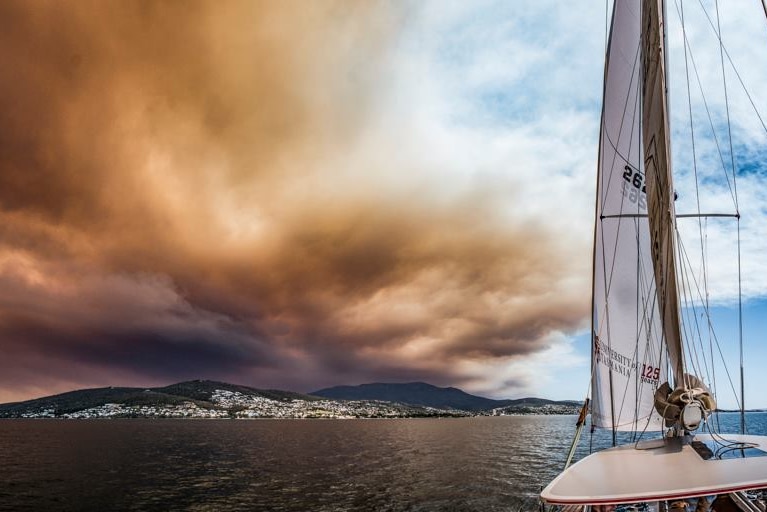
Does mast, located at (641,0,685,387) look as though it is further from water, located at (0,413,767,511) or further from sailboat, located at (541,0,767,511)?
water, located at (0,413,767,511)

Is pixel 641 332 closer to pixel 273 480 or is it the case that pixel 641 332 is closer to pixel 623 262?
pixel 623 262

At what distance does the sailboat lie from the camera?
694 cm

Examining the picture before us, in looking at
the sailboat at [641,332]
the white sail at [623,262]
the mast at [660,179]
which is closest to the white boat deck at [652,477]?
the sailboat at [641,332]

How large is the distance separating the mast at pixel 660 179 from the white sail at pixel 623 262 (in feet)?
13.0

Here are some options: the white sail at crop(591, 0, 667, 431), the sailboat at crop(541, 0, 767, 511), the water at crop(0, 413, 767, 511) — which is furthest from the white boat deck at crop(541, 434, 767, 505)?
the water at crop(0, 413, 767, 511)

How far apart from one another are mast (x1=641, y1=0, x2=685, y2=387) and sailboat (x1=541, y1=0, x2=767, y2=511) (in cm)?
3

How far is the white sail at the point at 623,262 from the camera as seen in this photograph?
1619 centimetres

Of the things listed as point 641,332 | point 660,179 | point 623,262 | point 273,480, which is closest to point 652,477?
Result: point 660,179

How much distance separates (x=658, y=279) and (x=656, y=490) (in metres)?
7.01

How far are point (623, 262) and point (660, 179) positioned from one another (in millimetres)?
6375

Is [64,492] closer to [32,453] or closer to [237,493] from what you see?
[237,493]

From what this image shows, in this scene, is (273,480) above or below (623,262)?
below

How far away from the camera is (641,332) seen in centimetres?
1622

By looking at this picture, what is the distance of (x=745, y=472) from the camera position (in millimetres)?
6926
